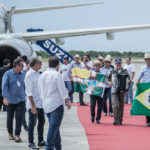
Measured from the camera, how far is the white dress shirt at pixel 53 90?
7.33 m

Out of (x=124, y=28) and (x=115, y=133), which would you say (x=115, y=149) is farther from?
(x=124, y=28)

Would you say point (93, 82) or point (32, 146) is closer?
point (32, 146)

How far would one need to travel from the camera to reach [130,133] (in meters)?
10.5

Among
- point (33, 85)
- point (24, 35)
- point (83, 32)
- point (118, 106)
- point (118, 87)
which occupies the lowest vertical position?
point (118, 106)

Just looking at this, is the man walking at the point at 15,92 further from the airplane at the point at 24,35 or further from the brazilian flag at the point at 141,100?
the airplane at the point at 24,35

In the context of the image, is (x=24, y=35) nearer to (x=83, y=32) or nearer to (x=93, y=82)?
(x=83, y=32)

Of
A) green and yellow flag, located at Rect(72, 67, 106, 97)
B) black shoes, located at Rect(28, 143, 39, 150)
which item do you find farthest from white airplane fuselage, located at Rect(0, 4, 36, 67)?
black shoes, located at Rect(28, 143, 39, 150)

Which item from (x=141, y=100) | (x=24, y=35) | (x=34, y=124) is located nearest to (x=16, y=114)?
(x=34, y=124)

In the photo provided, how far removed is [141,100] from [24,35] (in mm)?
7540

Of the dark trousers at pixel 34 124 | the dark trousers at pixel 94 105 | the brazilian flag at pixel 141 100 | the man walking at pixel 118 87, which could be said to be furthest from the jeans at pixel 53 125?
the brazilian flag at pixel 141 100

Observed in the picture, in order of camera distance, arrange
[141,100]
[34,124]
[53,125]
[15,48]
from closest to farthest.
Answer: [53,125], [34,124], [141,100], [15,48]

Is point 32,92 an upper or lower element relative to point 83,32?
lower

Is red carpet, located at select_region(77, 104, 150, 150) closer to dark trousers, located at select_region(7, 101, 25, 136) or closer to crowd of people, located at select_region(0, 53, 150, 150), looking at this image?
crowd of people, located at select_region(0, 53, 150, 150)

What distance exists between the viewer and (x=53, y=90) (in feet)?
24.3
